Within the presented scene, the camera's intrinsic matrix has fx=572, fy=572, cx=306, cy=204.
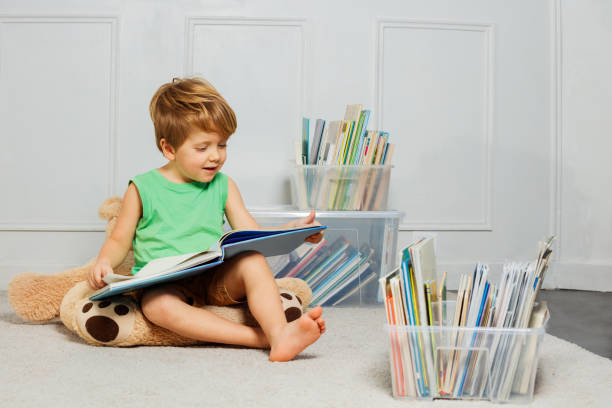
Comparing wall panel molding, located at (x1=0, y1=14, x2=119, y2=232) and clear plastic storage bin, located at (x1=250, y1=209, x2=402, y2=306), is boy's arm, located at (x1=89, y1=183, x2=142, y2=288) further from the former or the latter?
wall panel molding, located at (x1=0, y1=14, x2=119, y2=232)

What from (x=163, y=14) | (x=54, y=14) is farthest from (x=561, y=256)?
(x=54, y=14)

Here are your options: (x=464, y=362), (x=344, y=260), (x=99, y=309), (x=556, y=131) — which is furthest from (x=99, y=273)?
(x=556, y=131)

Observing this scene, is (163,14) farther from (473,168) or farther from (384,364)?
(384,364)

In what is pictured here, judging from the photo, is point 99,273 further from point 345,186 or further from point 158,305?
point 345,186

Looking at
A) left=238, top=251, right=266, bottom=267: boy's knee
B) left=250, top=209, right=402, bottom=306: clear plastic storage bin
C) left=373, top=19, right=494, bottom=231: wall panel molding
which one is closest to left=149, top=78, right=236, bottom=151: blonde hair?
left=238, top=251, right=266, bottom=267: boy's knee

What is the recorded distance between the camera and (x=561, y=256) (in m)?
2.02

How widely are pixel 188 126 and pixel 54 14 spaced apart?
1050mm

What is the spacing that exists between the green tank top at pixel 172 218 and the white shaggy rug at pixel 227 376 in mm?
208

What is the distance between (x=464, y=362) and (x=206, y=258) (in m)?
0.44

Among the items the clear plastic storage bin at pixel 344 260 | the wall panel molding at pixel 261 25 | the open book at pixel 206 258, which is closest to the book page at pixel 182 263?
the open book at pixel 206 258

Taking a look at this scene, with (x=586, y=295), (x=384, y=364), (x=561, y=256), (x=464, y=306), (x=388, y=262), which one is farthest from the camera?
(x=561, y=256)

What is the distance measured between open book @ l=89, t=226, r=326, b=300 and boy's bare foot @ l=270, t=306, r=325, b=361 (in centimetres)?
16

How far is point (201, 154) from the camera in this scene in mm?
1175

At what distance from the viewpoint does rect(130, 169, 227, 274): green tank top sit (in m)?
1.19
